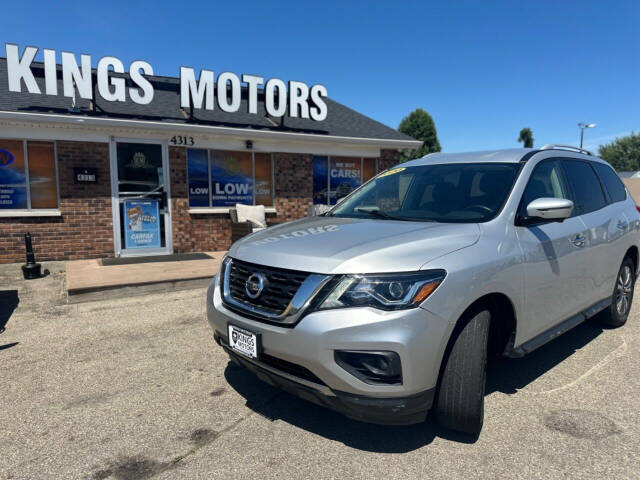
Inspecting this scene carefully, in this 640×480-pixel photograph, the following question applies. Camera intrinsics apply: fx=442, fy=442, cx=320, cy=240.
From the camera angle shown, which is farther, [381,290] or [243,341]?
[243,341]

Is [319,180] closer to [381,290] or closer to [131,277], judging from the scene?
[131,277]

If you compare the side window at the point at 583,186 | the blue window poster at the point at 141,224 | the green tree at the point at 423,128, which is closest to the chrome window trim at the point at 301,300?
the side window at the point at 583,186

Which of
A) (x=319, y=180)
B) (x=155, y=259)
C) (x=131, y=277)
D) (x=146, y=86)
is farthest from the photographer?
(x=319, y=180)

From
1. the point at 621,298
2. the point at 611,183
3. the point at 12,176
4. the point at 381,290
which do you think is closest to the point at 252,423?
the point at 381,290

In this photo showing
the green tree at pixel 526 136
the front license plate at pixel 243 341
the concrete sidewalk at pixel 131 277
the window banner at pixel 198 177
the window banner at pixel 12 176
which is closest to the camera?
the front license plate at pixel 243 341

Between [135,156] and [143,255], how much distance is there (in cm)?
207

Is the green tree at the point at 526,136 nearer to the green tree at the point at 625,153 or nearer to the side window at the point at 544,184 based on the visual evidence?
the green tree at the point at 625,153

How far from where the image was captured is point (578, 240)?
11.5 ft

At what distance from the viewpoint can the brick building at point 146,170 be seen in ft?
27.5

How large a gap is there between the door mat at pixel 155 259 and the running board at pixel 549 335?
6.92 m

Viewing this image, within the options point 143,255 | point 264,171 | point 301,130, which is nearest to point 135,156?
point 143,255

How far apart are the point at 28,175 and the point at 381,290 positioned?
28.2ft

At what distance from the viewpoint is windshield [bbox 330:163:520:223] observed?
314cm

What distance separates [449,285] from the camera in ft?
7.70
